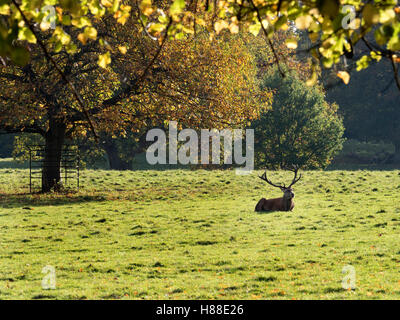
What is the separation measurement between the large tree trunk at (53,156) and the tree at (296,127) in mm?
19294

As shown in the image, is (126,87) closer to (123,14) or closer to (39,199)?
(39,199)

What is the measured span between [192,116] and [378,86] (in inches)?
1644

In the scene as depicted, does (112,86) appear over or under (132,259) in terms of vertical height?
over

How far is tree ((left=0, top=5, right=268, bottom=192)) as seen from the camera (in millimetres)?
21609

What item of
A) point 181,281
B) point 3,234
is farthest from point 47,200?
point 181,281

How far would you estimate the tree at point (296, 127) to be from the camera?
4059 cm

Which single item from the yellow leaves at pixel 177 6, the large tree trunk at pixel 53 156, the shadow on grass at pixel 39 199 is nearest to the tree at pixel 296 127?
the large tree trunk at pixel 53 156

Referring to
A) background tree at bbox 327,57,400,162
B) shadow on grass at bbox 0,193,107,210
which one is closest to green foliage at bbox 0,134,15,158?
background tree at bbox 327,57,400,162

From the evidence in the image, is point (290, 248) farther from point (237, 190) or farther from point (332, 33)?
point (237, 190)

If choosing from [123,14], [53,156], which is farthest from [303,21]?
[53,156]

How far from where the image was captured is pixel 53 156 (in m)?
24.7

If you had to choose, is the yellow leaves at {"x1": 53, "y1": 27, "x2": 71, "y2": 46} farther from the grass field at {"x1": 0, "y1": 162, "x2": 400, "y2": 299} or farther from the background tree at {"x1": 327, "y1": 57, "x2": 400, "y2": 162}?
the background tree at {"x1": 327, "y1": 57, "x2": 400, "y2": 162}

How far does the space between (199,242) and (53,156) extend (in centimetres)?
1210

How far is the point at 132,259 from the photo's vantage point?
1264 centimetres
